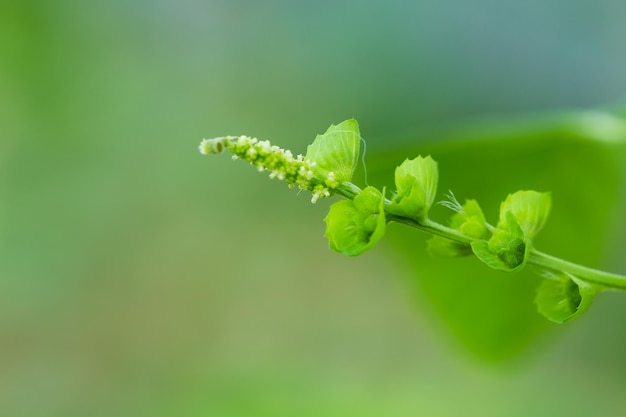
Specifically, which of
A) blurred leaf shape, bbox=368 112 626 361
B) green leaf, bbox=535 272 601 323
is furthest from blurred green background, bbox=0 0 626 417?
green leaf, bbox=535 272 601 323

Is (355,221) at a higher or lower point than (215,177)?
lower

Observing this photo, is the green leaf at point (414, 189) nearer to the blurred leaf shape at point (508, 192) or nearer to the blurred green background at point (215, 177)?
the blurred leaf shape at point (508, 192)

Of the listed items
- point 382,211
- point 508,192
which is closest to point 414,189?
point 382,211

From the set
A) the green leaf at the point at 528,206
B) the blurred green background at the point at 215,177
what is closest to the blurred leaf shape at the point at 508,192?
the green leaf at the point at 528,206

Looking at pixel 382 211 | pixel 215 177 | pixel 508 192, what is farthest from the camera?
pixel 215 177

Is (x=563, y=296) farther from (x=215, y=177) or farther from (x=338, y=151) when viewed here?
(x=215, y=177)

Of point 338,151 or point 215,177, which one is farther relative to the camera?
point 215,177

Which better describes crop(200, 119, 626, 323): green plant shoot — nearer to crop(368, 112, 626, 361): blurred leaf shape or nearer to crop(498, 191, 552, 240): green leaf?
crop(498, 191, 552, 240): green leaf
